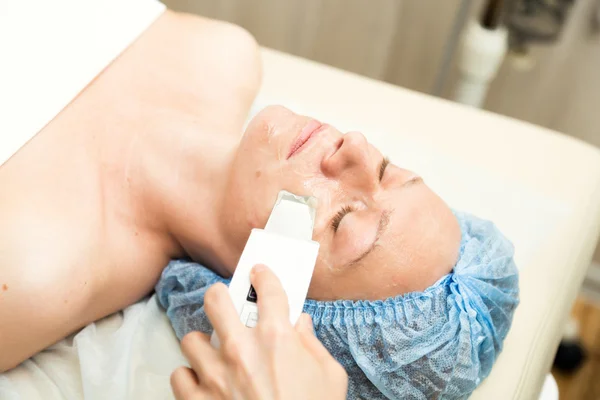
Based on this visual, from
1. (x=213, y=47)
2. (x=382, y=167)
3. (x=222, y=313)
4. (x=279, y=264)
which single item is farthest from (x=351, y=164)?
(x=213, y=47)

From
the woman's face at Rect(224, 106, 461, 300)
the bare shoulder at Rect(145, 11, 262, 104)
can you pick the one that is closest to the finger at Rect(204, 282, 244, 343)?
the woman's face at Rect(224, 106, 461, 300)

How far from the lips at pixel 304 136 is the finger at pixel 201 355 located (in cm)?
37

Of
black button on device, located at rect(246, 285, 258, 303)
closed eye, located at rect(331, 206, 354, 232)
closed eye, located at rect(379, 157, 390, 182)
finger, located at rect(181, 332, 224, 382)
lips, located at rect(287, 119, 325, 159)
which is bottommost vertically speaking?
finger, located at rect(181, 332, 224, 382)

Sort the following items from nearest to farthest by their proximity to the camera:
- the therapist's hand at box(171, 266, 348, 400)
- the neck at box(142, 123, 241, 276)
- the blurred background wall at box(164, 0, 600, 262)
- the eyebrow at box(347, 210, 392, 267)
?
the therapist's hand at box(171, 266, 348, 400)
the eyebrow at box(347, 210, 392, 267)
the neck at box(142, 123, 241, 276)
the blurred background wall at box(164, 0, 600, 262)

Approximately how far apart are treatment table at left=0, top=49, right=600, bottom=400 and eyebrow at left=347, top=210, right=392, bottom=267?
34cm

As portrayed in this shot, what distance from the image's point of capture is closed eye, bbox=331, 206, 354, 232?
953mm

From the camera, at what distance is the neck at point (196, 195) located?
1051 mm

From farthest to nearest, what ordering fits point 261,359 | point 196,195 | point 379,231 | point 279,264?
1. point 196,195
2. point 379,231
3. point 279,264
4. point 261,359

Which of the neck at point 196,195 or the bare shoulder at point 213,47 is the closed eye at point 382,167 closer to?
A: the neck at point 196,195

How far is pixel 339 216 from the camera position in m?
0.96

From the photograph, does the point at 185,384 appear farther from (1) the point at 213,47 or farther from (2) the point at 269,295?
(1) the point at 213,47

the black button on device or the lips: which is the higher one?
the lips

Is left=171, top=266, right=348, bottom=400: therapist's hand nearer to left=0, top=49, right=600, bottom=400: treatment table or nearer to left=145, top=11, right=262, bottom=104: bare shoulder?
left=0, top=49, right=600, bottom=400: treatment table

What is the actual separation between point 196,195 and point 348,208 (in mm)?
293
